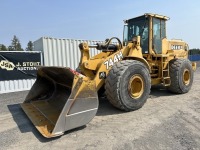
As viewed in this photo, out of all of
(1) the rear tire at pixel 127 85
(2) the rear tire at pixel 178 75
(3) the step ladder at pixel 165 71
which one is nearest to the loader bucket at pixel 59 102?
(1) the rear tire at pixel 127 85

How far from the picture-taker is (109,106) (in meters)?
5.75

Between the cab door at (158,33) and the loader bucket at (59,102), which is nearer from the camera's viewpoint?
the loader bucket at (59,102)

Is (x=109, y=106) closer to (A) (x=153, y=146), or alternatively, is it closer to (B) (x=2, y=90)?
(A) (x=153, y=146)

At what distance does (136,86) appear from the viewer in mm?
5574

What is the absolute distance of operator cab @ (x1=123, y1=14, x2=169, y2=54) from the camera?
676 centimetres

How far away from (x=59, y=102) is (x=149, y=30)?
3.57 m

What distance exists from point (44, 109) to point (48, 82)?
3.88 ft

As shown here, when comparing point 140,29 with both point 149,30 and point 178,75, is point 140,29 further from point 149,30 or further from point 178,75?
point 178,75

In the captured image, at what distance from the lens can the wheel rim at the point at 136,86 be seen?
5.35 meters

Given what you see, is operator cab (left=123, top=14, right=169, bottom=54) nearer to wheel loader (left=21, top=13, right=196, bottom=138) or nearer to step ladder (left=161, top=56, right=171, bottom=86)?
wheel loader (left=21, top=13, right=196, bottom=138)

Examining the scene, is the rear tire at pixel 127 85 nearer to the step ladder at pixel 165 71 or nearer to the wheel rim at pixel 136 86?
the wheel rim at pixel 136 86

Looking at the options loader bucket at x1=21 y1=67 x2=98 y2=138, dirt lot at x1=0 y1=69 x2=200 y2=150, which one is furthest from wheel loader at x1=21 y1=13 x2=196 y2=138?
dirt lot at x1=0 y1=69 x2=200 y2=150

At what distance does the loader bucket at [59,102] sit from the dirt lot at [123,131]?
19 cm

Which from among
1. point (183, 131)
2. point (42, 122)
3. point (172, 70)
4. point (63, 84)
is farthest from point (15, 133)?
point (172, 70)
